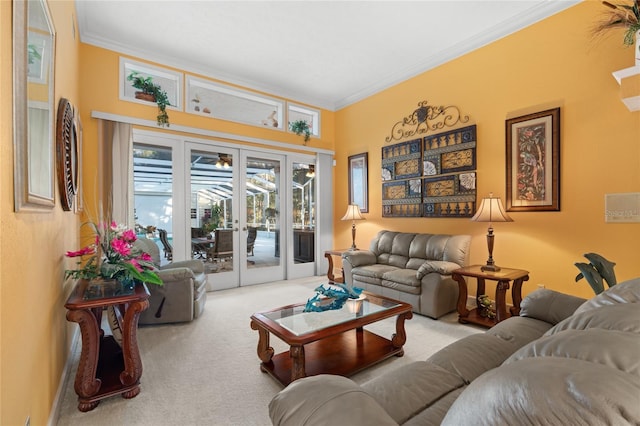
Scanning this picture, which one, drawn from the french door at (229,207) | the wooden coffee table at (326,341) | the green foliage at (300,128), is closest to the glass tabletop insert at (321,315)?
the wooden coffee table at (326,341)

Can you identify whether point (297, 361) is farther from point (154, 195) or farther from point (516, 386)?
point (154, 195)

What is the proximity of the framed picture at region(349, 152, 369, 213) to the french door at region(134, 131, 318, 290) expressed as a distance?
73cm

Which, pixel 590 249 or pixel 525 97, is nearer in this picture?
pixel 590 249

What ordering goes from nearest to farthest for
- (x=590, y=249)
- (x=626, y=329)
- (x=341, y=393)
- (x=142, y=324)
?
(x=626, y=329) < (x=341, y=393) < (x=590, y=249) < (x=142, y=324)

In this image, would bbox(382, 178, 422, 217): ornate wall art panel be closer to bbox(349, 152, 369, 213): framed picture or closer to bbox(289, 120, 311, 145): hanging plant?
bbox(349, 152, 369, 213): framed picture

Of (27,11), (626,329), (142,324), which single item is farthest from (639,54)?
(142,324)

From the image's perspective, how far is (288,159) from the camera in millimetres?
5484

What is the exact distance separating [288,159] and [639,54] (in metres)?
4.41

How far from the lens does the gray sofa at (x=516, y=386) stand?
0.46 meters

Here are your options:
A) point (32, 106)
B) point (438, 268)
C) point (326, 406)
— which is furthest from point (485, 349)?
point (32, 106)

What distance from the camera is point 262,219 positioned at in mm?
5230

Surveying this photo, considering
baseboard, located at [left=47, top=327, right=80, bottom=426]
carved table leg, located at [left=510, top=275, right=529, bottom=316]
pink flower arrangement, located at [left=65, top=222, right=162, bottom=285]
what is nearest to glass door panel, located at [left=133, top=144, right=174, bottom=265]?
baseboard, located at [left=47, top=327, right=80, bottom=426]

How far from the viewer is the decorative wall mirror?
3.71ft

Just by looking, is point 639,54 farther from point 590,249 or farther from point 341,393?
point 341,393
